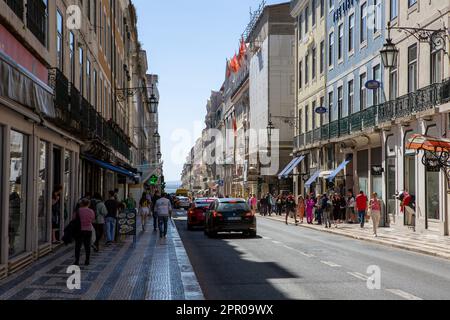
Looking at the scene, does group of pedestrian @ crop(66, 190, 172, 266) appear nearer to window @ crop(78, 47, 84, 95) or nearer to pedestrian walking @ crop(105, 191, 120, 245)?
pedestrian walking @ crop(105, 191, 120, 245)

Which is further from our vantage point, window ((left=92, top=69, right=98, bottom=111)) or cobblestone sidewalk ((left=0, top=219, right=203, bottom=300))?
window ((left=92, top=69, right=98, bottom=111))

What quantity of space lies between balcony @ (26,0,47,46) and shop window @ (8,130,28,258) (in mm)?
2784

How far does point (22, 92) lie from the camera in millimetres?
12812

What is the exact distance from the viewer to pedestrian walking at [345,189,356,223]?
3646cm

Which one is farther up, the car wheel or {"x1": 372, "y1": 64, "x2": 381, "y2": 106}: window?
{"x1": 372, "y1": 64, "x2": 381, "y2": 106}: window

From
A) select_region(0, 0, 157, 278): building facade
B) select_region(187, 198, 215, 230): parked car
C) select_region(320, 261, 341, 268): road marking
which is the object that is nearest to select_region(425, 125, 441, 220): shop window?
select_region(187, 198, 215, 230): parked car

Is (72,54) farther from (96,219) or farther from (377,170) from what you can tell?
(377,170)

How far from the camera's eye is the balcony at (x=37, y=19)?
16.5 meters

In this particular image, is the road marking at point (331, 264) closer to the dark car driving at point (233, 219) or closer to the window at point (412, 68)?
the dark car driving at point (233, 219)

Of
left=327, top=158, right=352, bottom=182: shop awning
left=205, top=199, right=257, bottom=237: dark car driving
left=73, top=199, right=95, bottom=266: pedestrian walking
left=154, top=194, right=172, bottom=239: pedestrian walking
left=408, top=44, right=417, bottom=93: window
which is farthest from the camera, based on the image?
left=327, top=158, right=352, bottom=182: shop awning

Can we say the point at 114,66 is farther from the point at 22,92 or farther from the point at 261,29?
the point at 261,29

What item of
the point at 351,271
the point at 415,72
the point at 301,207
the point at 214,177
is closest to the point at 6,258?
the point at 351,271

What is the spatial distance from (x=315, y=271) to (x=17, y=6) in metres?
8.21
